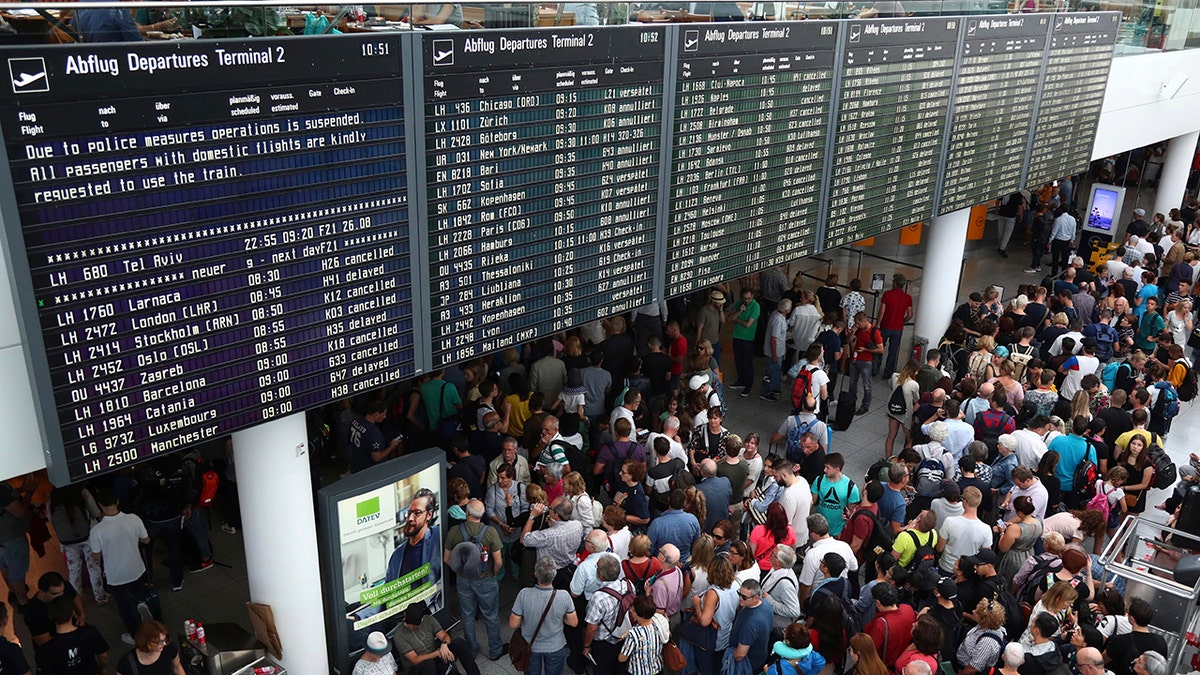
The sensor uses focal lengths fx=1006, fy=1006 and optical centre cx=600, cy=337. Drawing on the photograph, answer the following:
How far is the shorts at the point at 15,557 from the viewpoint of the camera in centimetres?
771

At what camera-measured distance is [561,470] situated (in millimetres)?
8203

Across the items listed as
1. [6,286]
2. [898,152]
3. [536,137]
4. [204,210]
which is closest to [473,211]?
[536,137]

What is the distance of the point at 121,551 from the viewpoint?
731 cm

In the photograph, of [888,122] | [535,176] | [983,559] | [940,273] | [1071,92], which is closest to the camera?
[535,176]

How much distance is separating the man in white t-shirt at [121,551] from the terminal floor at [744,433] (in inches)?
16.9

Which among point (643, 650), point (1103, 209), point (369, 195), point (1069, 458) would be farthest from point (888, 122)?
point (1103, 209)

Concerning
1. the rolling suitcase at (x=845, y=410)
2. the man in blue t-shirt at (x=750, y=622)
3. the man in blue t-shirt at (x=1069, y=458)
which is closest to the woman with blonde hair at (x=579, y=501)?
the man in blue t-shirt at (x=750, y=622)

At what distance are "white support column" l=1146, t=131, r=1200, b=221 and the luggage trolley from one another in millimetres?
11787

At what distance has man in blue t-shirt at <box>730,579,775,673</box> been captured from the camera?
21.2 ft

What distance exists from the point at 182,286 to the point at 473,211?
1.79 metres

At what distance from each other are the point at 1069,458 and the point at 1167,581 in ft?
5.48

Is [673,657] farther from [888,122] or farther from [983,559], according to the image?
[888,122]

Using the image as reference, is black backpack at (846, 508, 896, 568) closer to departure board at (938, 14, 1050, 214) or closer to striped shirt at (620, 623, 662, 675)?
striped shirt at (620, 623, 662, 675)

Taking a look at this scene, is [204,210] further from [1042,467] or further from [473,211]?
[1042,467]
